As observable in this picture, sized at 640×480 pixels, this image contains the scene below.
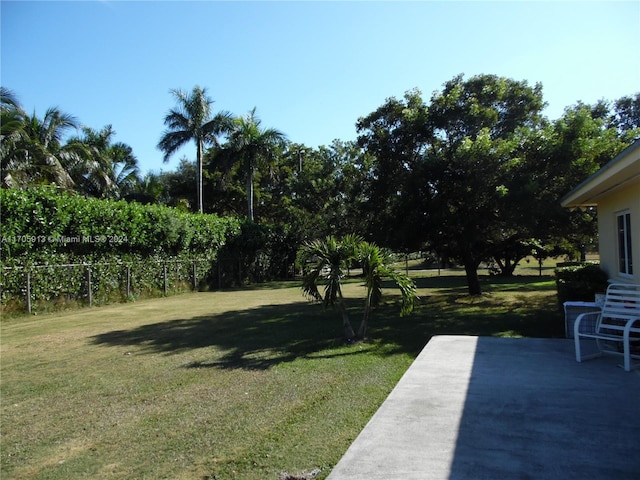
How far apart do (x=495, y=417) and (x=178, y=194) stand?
43.7 m

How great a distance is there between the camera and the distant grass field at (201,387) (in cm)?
407

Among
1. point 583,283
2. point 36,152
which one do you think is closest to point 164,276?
point 36,152

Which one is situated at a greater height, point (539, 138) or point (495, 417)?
point (539, 138)

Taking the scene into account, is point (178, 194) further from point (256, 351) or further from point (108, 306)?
point (256, 351)

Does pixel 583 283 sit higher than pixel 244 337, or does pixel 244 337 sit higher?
pixel 583 283

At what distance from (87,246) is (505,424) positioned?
1529 centimetres

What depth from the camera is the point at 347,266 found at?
8859mm

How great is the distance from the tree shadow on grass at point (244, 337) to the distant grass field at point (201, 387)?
0.12ft

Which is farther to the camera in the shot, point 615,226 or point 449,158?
point 449,158

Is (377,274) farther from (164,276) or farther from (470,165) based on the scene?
(164,276)

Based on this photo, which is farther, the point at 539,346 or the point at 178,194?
the point at 178,194

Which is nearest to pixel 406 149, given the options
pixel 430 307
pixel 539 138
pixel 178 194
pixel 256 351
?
pixel 539 138

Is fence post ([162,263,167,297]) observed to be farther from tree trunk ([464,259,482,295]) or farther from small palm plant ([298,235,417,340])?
tree trunk ([464,259,482,295])

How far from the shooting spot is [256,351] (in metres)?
8.48
